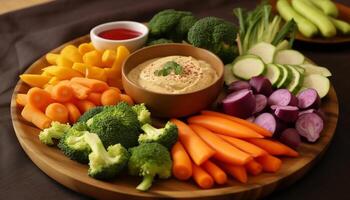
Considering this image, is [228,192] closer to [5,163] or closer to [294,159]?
[294,159]

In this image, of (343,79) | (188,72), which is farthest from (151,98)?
(343,79)

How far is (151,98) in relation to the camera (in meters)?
2.00

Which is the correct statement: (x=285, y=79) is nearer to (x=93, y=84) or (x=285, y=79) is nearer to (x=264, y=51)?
(x=264, y=51)

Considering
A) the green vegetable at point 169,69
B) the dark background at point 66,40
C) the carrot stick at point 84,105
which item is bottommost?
the dark background at point 66,40

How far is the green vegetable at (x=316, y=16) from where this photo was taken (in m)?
2.76

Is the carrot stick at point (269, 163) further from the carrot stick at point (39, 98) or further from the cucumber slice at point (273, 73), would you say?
the carrot stick at point (39, 98)

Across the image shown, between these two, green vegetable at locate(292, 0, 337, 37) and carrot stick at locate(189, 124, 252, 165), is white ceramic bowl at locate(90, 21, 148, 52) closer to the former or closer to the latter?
carrot stick at locate(189, 124, 252, 165)

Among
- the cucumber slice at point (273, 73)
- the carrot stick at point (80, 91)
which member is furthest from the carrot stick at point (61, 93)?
the cucumber slice at point (273, 73)

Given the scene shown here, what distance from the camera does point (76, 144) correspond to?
1783 millimetres

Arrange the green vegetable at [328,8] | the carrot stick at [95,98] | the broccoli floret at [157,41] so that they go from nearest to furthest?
the carrot stick at [95,98]
the broccoli floret at [157,41]
the green vegetable at [328,8]

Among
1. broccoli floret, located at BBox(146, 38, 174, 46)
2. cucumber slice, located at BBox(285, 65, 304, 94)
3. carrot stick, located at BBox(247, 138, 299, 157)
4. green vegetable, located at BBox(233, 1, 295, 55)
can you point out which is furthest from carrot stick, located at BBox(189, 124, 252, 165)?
green vegetable, located at BBox(233, 1, 295, 55)

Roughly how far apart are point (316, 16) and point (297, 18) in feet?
0.35

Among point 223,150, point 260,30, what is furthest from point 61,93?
point 260,30

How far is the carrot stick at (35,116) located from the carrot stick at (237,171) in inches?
28.4
